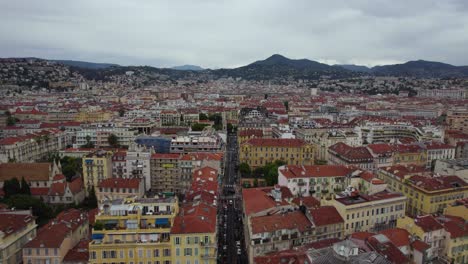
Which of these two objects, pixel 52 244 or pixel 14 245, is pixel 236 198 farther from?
pixel 14 245

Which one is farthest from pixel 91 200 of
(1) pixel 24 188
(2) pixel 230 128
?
(2) pixel 230 128

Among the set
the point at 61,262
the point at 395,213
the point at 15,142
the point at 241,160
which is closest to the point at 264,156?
the point at 241,160

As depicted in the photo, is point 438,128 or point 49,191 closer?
point 49,191

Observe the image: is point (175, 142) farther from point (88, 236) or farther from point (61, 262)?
point (61, 262)

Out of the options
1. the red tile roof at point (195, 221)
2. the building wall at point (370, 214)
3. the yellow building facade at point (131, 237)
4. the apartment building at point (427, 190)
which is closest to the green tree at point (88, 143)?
the yellow building facade at point (131, 237)

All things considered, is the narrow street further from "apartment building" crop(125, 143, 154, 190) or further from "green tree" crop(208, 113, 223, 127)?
"green tree" crop(208, 113, 223, 127)

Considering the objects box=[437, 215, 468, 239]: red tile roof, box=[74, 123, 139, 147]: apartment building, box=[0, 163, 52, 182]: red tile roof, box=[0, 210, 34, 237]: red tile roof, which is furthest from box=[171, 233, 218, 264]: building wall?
box=[74, 123, 139, 147]: apartment building
